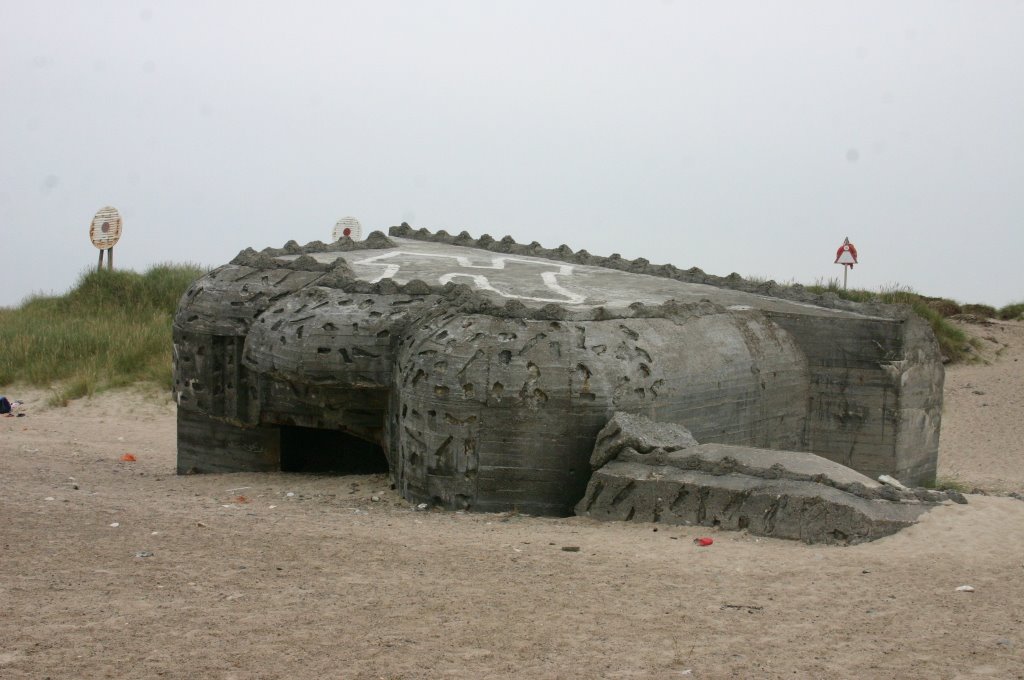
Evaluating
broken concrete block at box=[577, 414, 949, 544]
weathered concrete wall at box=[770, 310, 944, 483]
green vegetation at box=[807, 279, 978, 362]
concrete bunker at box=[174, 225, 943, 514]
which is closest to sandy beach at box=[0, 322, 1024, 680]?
broken concrete block at box=[577, 414, 949, 544]

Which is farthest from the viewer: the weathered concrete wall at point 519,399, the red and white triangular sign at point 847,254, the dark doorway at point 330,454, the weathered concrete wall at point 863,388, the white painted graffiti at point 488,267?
the red and white triangular sign at point 847,254

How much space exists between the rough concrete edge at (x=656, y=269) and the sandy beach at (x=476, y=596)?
277 cm

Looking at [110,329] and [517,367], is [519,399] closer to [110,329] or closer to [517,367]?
[517,367]

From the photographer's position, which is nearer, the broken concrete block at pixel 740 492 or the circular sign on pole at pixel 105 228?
the broken concrete block at pixel 740 492

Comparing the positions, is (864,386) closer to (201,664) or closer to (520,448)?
(520,448)

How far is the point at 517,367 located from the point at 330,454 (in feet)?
9.40

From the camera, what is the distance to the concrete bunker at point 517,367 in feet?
22.5

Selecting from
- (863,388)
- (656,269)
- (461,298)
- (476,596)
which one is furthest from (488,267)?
(476,596)

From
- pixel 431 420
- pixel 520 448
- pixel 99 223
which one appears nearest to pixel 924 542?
pixel 520 448

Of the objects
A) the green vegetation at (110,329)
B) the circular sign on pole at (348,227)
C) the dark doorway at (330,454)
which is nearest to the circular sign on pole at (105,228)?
the green vegetation at (110,329)

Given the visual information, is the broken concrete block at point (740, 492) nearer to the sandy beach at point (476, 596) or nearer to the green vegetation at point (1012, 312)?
the sandy beach at point (476, 596)

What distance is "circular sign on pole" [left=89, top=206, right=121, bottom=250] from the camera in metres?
17.5

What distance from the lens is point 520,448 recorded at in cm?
684

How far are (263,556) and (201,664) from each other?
1.36 m
